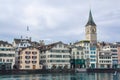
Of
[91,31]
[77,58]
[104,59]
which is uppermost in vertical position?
[91,31]

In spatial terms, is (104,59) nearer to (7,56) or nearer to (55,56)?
(55,56)

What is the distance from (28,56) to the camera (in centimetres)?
10225

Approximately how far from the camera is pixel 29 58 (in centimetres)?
10225

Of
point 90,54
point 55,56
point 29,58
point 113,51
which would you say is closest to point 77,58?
point 90,54

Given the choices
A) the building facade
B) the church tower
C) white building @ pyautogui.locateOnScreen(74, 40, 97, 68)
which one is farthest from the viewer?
the church tower

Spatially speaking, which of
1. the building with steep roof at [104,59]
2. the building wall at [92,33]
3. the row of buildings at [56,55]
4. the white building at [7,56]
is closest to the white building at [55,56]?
the row of buildings at [56,55]

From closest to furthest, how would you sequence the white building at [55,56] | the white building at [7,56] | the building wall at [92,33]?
the white building at [7,56] < the white building at [55,56] < the building wall at [92,33]

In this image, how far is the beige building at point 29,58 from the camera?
10112 centimetres

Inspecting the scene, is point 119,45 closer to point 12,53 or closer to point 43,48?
point 43,48

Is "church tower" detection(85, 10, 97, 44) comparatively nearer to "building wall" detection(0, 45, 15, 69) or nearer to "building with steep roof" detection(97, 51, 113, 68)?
"building with steep roof" detection(97, 51, 113, 68)

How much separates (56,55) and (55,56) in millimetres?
565

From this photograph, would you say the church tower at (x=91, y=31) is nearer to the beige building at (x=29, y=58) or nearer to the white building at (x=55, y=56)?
the white building at (x=55, y=56)

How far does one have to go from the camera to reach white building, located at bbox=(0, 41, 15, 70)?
99938 mm

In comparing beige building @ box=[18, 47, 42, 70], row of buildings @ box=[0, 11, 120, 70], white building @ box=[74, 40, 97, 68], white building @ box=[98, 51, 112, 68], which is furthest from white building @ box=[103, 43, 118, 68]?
beige building @ box=[18, 47, 42, 70]
